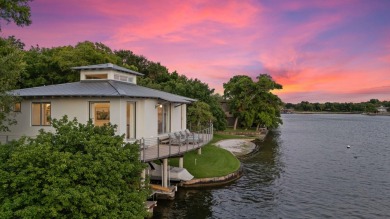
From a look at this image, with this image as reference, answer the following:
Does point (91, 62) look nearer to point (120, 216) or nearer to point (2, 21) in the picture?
point (2, 21)

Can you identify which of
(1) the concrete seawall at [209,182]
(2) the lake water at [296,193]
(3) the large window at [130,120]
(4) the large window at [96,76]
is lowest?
(2) the lake water at [296,193]

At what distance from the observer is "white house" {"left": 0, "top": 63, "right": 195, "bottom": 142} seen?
21.8 m

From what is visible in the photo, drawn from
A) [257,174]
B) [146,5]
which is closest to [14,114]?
[146,5]

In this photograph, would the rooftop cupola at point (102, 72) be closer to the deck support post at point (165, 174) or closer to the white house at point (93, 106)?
the white house at point (93, 106)

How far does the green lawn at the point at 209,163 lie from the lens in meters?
28.5

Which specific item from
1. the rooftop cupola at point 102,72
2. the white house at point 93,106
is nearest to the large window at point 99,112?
the white house at point 93,106

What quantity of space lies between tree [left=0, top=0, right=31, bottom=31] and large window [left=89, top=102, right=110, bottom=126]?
7.16m

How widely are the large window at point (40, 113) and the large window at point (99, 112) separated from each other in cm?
340

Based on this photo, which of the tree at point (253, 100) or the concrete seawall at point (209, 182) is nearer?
the concrete seawall at point (209, 182)

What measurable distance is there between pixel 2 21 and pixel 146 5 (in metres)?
15.4

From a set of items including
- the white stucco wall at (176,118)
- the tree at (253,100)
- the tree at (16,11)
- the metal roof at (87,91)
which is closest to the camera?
the tree at (16,11)

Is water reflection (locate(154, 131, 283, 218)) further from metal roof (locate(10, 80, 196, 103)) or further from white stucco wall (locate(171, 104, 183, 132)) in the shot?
metal roof (locate(10, 80, 196, 103))

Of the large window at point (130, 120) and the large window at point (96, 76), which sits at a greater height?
the large window at point (96, 76)

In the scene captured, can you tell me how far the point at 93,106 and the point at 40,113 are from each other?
4204mm
